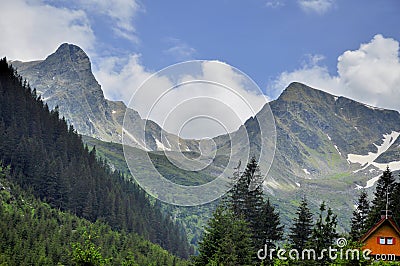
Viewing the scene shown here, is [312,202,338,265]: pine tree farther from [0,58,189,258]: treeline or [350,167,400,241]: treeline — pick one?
[0,58,189,258]: treeline

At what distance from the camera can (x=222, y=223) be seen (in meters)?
53.3

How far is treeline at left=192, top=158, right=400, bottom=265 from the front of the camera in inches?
1943

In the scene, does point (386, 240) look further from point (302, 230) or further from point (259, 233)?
point (259, 233)

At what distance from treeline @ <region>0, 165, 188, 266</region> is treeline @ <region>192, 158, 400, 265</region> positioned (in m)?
27.4

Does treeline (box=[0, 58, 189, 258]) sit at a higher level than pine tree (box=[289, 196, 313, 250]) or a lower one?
higher

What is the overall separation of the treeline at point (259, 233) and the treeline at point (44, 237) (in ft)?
90.0

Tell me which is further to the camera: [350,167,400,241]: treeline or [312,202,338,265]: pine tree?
[350,167,400,241]: treeline

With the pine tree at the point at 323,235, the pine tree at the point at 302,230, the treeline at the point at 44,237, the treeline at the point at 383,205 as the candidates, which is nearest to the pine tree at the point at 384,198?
the treeline at the point at 383,205

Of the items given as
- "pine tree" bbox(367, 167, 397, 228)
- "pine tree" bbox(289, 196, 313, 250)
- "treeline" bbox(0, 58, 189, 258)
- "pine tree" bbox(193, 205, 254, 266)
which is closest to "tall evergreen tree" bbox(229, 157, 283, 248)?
"pine tree" bbox(289, 196, 313, 250)

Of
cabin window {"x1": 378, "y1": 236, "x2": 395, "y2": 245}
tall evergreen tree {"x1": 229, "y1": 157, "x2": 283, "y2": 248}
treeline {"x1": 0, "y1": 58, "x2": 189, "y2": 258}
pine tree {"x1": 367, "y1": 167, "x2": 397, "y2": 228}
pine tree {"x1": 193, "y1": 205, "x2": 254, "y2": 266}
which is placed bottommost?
pine tree {"x1": 193, "y1": 205, "x2": 254, "y2": 266}

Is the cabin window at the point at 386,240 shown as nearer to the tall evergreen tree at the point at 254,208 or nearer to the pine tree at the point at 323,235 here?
the pine tree at the point at 323,235

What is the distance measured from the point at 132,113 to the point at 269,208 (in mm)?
27466

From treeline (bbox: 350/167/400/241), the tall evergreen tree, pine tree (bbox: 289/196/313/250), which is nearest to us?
pine tree (bbox: 289/196/313/250)

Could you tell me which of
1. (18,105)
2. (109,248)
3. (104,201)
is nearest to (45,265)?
(109,248)
